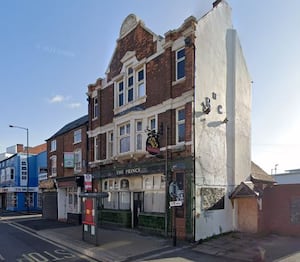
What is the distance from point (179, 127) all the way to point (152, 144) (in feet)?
5.32

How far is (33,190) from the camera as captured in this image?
48094mm

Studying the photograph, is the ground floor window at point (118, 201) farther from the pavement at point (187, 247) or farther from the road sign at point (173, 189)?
→ the road sign at point (173, 189)

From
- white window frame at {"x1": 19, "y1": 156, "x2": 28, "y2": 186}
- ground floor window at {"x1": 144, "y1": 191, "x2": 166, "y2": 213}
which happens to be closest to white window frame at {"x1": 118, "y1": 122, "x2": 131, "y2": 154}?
ground floor window at {"x1": 144, "y1": 191, "x2": 166, "y2": 213}

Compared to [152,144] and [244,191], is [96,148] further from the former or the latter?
[244,191]

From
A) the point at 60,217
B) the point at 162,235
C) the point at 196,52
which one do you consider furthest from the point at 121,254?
the point at 60,217

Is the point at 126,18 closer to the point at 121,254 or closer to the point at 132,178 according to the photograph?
the point at 132,178

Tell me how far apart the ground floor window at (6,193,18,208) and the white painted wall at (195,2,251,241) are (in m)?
38.9

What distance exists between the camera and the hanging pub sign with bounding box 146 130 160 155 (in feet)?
54.0

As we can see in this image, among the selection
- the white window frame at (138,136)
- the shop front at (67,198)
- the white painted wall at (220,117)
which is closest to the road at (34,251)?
the white painted wall at (220,117)

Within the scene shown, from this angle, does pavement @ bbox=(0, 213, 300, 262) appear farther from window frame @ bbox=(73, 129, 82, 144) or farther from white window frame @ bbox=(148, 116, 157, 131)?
window frame @ bbox=(73, 129, 82, 144)

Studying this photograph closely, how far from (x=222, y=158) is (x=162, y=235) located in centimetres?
502

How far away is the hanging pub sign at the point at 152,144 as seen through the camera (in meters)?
16.5

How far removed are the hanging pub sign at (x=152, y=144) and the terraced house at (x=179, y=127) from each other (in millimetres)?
59

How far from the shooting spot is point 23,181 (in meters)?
47.6
